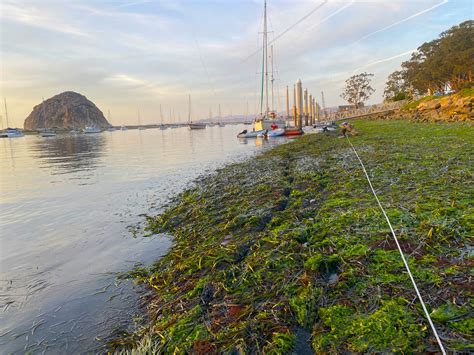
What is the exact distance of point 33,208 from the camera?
8.56 meters

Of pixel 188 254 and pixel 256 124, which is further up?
pixel 256 124

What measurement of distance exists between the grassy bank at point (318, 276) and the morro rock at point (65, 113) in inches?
7364

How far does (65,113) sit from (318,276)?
203 metres

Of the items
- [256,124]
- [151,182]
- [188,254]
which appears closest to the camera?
[188,254]

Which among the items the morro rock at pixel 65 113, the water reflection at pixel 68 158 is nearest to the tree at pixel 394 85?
the water reflection at pixel 68 158

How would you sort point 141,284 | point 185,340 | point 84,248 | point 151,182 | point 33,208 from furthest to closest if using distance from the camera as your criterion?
point 151,182 < point 33,208 < point 84,248 < point 141,284 < point 185,340

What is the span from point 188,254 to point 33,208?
21.9 feet

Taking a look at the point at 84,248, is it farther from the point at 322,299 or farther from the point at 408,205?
the point at 408,205

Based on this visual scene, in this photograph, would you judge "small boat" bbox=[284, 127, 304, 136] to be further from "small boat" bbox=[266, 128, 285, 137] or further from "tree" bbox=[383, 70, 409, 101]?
"tree" bbox=[383, 70, 409, 101]

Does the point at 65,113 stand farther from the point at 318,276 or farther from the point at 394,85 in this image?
the point at 318,276

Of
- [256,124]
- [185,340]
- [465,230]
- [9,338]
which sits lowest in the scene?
[9,338]

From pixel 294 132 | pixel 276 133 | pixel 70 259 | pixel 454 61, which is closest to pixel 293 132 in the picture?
pixel 294 132

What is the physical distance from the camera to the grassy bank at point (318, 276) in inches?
89.7

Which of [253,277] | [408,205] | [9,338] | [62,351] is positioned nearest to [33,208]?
[9,338]
